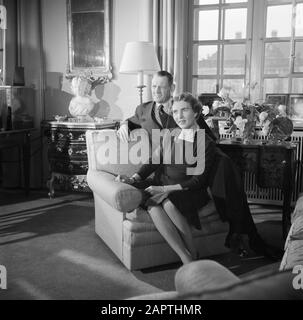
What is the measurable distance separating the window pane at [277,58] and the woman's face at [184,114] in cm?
207

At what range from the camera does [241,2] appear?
4227 millimetres

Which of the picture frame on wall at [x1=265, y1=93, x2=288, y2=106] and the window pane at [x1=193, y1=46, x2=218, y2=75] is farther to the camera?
the window pane at [x1=193, y1=46, x2=218, y2=75]

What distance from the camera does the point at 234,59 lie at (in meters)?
4.37

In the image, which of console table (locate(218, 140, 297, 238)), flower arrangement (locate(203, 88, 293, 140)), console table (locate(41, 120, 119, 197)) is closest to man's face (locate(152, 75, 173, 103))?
flower arrangement (locate(203, 88, 293, 140))

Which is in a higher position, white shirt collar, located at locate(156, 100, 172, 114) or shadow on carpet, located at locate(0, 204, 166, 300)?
white shirt collar, located at locate(156, 100, 172, 114)

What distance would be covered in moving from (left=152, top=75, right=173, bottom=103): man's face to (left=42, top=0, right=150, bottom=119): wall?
1484 millimetres

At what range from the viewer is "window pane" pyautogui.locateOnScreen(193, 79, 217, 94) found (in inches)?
176

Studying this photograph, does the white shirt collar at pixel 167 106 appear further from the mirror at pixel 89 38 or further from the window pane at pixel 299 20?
the window pane at pixel 299 20

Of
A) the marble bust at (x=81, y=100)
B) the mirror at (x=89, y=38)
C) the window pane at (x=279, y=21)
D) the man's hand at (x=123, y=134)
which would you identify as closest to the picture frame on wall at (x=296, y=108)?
the window pane at (x=279, y=21)

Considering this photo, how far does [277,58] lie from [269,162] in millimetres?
1729

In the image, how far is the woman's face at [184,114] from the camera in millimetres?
2523

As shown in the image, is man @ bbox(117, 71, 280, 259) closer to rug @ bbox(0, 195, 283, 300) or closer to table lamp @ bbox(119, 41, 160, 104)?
rug @ bbox(0, 195, 283, 300)
